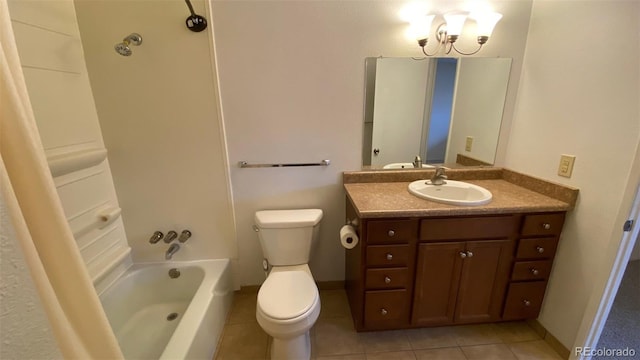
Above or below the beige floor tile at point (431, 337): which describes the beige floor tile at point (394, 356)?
below

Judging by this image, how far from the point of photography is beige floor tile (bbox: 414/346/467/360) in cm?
153

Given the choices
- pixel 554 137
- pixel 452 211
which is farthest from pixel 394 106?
pixel 554 137

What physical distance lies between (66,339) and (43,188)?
0.92 ft

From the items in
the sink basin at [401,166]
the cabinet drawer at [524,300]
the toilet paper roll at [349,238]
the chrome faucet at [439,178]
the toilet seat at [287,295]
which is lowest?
the cabinet drawer at [524,300]

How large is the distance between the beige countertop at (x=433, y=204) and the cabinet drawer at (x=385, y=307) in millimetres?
490

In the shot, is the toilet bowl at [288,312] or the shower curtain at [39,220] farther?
the toilet bowl at [288,312]

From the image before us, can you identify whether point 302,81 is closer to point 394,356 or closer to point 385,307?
point 385,307

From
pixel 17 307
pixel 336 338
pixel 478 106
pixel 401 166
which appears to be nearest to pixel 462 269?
pixel 401 166

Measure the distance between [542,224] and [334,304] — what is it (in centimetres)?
138

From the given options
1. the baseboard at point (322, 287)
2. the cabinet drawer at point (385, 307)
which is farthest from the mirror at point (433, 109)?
the baseboard at point (322, 287)

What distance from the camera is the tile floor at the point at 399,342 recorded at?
5.09 feet

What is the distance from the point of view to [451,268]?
151cm

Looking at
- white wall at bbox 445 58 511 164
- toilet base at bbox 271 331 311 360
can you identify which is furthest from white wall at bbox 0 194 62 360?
white wall at bbox 445 58 511 164

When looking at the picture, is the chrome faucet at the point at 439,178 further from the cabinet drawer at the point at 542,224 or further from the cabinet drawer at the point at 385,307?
the cabinet drawer at the point at 385,307
